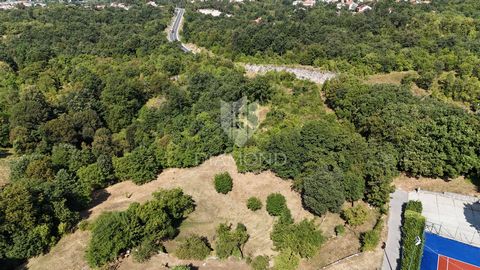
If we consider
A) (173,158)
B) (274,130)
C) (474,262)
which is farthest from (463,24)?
(173,158)

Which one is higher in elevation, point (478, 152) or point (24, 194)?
point (24, 194)

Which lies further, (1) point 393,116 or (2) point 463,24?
(2) point 463,24

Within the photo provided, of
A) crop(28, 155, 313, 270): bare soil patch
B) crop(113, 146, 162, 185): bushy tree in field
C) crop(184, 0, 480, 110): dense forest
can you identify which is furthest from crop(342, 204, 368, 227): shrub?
crop(184, 0, 480, 110): dense forest

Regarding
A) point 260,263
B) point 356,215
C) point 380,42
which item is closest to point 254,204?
point 260,263

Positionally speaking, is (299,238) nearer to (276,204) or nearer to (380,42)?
(276,204)

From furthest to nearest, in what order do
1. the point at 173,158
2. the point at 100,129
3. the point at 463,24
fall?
the point at 463,24 < the point at 100,129 < the point at 173,158

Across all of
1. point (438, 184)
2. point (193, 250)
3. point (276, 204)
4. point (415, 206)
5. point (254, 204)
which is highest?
point (193, 250)

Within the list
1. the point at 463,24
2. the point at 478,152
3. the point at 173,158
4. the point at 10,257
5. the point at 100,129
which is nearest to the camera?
the point at 10,257

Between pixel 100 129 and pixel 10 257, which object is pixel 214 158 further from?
pixel 10 257
